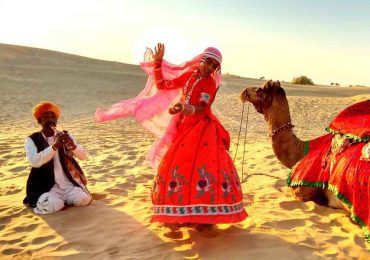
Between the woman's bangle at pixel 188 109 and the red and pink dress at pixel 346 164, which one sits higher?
the woman's bangle at pixel 188 109

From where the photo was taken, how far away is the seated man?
→ 5254 mm

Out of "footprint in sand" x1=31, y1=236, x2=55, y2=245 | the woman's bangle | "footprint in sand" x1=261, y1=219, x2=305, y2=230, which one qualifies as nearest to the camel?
"footprint in sand" x1=261, y1=219, x2=305, y2=230

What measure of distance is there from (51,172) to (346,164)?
3.44m

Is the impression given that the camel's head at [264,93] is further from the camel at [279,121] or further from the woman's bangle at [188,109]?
the woman's bangle at [188,109]

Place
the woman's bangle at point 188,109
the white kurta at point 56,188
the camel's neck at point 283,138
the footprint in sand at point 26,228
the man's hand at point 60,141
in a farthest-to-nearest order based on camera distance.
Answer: the camel's neck at point 283,138 → the white kurta at point 56,188 → the man's hand at point 60,141 → the footprint in sand at point 26,228 → the woman's bangle at point 188,109

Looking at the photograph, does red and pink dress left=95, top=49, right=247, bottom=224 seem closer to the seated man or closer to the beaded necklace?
the beaded necklace

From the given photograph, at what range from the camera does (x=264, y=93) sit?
599 cm

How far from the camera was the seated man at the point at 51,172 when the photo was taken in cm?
525

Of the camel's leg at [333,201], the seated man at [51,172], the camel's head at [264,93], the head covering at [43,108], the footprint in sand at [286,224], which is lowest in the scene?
the footprint in sand at [286,224]

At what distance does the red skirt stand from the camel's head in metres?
1.54

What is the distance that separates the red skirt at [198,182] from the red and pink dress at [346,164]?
4.13 ft

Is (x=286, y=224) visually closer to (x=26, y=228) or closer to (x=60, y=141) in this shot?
(x=60, y=141)

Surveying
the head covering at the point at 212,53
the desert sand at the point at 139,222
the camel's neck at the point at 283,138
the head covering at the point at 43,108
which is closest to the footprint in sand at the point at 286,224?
the desert sand at the point at 139,222

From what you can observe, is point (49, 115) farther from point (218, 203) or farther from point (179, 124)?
point (218, 203)
